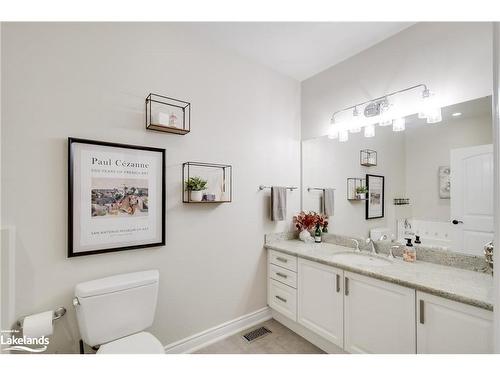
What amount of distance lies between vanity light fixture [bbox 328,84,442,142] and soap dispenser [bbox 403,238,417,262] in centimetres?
93

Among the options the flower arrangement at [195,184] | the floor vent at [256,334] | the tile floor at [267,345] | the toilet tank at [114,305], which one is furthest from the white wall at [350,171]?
the toilet tank at [114,305]

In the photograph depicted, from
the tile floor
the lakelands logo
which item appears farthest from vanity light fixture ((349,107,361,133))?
the lakelands logo

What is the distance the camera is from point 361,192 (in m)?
2.22

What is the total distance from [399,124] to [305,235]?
51.9 inches

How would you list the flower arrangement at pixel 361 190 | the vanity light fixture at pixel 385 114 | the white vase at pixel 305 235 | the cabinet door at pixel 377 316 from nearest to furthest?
1. the cabinet door at pixel 377 316
2. the vanity light fixture at pixel 385 114
3. the flower arrangement at pixel 361 190
4. the white vase at pixel 305 235

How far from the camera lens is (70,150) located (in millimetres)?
1368

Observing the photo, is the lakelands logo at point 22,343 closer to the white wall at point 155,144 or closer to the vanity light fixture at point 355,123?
the white wall at point 155,144

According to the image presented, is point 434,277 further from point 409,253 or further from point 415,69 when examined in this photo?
point 415,69

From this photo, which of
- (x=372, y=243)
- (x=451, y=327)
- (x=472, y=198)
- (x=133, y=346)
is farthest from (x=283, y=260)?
(x=472, y=198)

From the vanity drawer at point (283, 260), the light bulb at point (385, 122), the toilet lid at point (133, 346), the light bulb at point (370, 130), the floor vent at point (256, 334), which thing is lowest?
the floor vent at point (256, 334)

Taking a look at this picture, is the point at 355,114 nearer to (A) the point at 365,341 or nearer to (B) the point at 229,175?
(B) the point at 229,175

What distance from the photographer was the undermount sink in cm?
182

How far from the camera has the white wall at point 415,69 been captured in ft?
4.98

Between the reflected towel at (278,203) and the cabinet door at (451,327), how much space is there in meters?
1.24
